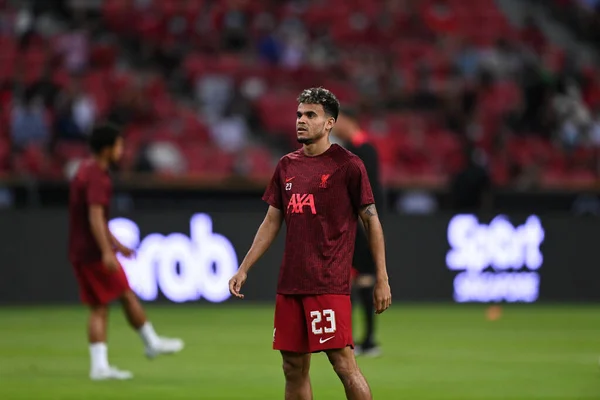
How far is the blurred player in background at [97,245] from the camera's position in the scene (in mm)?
10148

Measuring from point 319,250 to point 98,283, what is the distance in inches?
156

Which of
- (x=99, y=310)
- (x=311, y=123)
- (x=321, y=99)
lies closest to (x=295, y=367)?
(x=311, y=123)

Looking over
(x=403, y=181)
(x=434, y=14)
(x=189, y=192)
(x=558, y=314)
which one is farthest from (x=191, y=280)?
(x=434, y=14)

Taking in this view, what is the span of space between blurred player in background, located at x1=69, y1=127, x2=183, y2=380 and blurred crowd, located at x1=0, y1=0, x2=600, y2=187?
30.7 feet

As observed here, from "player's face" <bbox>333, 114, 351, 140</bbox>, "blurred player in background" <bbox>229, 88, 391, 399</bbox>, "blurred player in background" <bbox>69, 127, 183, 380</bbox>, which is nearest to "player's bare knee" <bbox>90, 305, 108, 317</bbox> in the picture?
"blurred player in background" <bbox>69, 127, 183, 380</bbox>

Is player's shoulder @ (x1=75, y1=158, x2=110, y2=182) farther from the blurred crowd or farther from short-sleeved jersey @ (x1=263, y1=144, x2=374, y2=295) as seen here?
the blurred crowd

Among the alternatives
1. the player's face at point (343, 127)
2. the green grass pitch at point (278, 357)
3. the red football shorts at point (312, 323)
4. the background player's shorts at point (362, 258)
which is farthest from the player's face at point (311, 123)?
the background player's shorts at point (362, 258)

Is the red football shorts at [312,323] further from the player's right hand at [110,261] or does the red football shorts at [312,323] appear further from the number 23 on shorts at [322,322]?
the player's right hand at [110,261]

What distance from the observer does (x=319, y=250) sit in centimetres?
687

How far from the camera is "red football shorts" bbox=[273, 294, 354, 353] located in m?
6.79

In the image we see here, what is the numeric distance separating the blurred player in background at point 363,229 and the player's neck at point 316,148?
4.13 meters

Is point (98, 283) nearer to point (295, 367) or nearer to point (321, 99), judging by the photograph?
point (295, 367)

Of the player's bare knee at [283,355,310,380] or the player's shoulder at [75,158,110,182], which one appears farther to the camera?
the player's shoulder at [75,158,110,182]

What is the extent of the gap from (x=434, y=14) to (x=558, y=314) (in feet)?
34.7
